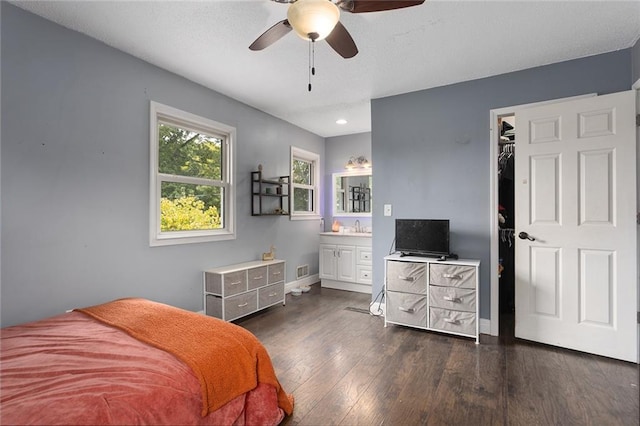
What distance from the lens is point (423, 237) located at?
321 cm

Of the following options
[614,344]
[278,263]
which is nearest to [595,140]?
[614,344]

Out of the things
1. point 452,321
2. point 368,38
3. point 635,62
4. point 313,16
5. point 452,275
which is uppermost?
point 368,38

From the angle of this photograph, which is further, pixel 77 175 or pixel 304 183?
pixel 304 183

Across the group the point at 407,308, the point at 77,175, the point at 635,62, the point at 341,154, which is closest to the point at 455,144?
the point at 635,62

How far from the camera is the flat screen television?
3.10 meters

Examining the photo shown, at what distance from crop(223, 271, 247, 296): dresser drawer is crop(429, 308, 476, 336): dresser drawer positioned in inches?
77.3

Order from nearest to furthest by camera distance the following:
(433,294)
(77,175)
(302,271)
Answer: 1. (77,175)
2. (433,294)
3. (302,271)

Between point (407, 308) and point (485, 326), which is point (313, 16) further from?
point (485, 326)

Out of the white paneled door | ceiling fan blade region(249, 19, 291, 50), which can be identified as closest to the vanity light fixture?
the white paneled door

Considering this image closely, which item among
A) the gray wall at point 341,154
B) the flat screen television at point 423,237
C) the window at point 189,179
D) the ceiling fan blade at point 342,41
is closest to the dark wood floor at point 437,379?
the flat screen television at point 423,237

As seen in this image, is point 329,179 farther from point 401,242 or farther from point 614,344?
point 614,344

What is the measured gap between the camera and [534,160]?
2.81 metres

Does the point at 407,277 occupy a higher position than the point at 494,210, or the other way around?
the point at 494,210

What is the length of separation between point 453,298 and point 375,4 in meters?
2.49
